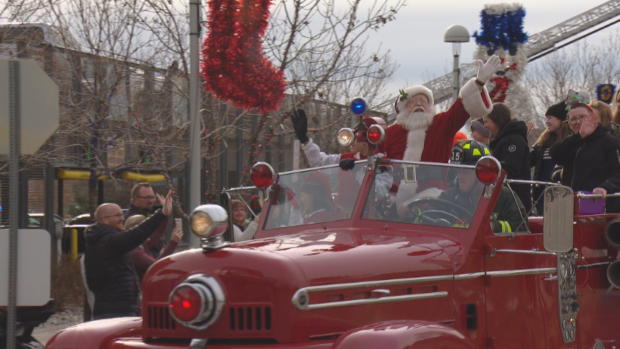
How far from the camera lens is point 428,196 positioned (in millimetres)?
6445

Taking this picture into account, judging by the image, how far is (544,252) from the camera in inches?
243

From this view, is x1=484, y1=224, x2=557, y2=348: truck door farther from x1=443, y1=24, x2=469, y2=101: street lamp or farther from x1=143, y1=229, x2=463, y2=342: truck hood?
x1=443, y1=24, x2=469, y2=101: street lamp

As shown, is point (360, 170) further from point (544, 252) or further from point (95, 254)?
point (95, 254)

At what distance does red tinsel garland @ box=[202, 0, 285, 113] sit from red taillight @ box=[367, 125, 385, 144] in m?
5.20

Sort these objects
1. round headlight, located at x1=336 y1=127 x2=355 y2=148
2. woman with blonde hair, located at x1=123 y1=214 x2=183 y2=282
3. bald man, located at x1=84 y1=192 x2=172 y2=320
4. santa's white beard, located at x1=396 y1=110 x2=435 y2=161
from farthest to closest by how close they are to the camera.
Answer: woman with blonde hair, located at x1=123 y1=214 x2=183 y2=282
bald man, located at x1=84 y1=192 x2=172 y2=320
santa's white beard, located at x1=396 y1=110 x2=435 y2=161
round headlight, located at x1=336 y1=127 x2=355 y2=148

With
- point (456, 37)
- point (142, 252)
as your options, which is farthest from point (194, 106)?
point (456, 37)

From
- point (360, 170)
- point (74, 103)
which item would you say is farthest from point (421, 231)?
point (74, 103)

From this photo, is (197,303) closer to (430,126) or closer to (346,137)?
(346,137)

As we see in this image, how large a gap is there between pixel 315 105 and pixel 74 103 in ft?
20.5

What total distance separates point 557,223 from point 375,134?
1262 millimetres

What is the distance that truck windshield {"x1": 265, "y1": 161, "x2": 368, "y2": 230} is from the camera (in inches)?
258

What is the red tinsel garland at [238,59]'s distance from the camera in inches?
456

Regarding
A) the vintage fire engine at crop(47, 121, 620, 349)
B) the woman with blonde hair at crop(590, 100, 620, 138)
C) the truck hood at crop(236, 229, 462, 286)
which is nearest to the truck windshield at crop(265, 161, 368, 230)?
the vintage fire engine at crop(47, 121, 620, 349)

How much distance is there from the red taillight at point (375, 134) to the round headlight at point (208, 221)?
1.36 m
